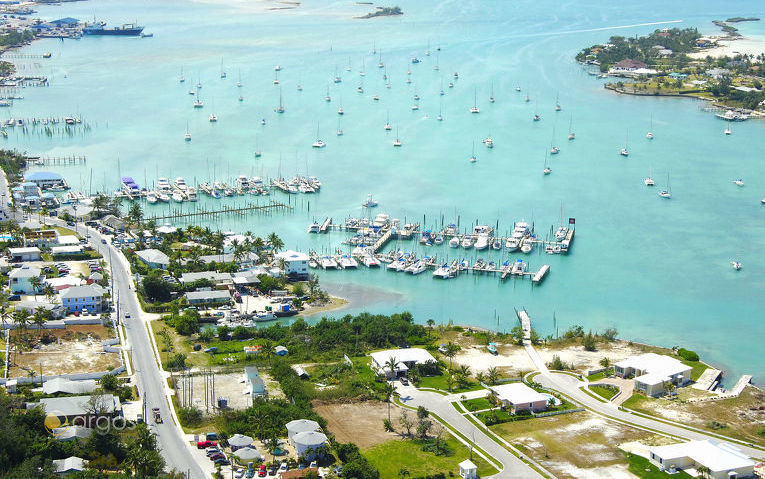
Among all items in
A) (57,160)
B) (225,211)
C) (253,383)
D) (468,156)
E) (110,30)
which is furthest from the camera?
(110,30)

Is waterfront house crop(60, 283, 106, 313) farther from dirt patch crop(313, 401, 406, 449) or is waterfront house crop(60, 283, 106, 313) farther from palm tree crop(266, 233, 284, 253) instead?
dirt patch crop(313, 401, 406, 449)

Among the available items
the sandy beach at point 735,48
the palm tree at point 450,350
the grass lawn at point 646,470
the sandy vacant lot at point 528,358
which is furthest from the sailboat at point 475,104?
the grass lawn at point 646,470

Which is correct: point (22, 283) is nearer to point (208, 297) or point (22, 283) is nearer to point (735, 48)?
point (208, 297)

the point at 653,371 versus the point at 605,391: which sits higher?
the point at 653,371

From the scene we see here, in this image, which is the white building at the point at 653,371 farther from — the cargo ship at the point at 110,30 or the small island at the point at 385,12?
the small island at the point at 385,12

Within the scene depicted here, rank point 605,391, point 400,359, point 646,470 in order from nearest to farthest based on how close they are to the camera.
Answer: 1. point 646,470
2. point 605,391
3. point 400,359

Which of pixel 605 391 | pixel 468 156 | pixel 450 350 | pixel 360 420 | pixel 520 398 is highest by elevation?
pixel 468 156

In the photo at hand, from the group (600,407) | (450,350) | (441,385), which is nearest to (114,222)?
(450,350)
